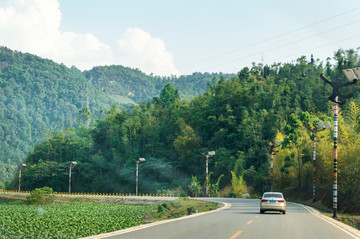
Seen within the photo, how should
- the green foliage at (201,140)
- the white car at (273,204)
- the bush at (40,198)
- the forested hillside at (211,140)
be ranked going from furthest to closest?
the green foliage at (201,140), the forested hillside at (211,140), the bush at (40,198), the white car at (273,204)

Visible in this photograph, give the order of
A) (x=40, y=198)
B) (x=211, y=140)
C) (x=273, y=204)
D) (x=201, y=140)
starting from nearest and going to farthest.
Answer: (x=273, y=204), (x=40, y=198), (x=211, y=140), (x=201, y=140)

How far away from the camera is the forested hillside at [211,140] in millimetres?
76438

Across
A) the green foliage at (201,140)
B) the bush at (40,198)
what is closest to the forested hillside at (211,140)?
the green foliage at (201,140)

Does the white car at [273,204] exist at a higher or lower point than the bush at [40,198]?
higher

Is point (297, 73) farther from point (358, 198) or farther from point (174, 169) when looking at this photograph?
point (358, 198)

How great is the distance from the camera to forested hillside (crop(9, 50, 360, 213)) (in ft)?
251

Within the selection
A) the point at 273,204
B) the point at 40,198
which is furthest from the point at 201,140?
the point at 273,204

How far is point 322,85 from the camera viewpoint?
9462cm

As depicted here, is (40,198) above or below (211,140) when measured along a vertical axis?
below

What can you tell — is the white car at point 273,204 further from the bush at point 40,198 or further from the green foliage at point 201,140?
the bush at point 40,198

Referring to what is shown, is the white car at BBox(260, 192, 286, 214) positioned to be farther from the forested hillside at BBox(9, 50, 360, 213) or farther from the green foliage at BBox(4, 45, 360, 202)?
the green foliage at BBox(4, 45, 360, 202)

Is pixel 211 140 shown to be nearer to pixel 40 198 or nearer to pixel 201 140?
pixel 201 140

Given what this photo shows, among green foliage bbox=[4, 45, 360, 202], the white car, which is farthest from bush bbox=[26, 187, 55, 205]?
the white car

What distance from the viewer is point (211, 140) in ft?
313
